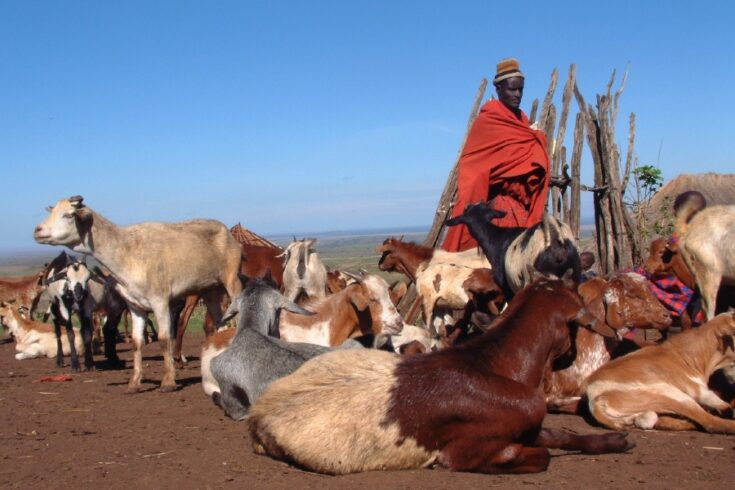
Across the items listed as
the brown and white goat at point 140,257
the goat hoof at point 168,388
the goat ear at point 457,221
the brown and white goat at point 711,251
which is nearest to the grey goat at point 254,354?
the goat hoof at point 168,388

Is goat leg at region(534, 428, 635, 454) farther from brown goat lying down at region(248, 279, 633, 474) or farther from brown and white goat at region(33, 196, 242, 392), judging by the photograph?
brown and white goat at region(33, 196, 242, 392)

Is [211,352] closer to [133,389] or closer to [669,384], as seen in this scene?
[133,389]

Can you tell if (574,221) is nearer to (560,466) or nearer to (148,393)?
(148,393)

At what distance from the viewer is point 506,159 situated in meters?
12.0

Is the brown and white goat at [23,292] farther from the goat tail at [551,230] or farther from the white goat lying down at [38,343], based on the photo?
the goat tail at [551,230]

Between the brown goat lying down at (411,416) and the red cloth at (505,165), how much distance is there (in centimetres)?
618

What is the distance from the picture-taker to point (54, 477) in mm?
6230

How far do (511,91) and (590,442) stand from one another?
672 cm

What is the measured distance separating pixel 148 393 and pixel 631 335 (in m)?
5.68

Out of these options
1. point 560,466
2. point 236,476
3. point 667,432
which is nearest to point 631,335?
point 667,432

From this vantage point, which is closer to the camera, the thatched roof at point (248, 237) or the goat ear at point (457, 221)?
the goat ear at point (457, 221)

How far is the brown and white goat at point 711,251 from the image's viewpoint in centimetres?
936

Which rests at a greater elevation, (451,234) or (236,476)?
(451,234)

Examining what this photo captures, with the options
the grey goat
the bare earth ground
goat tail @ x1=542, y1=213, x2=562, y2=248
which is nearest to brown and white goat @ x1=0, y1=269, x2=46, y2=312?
the bare earth ground
